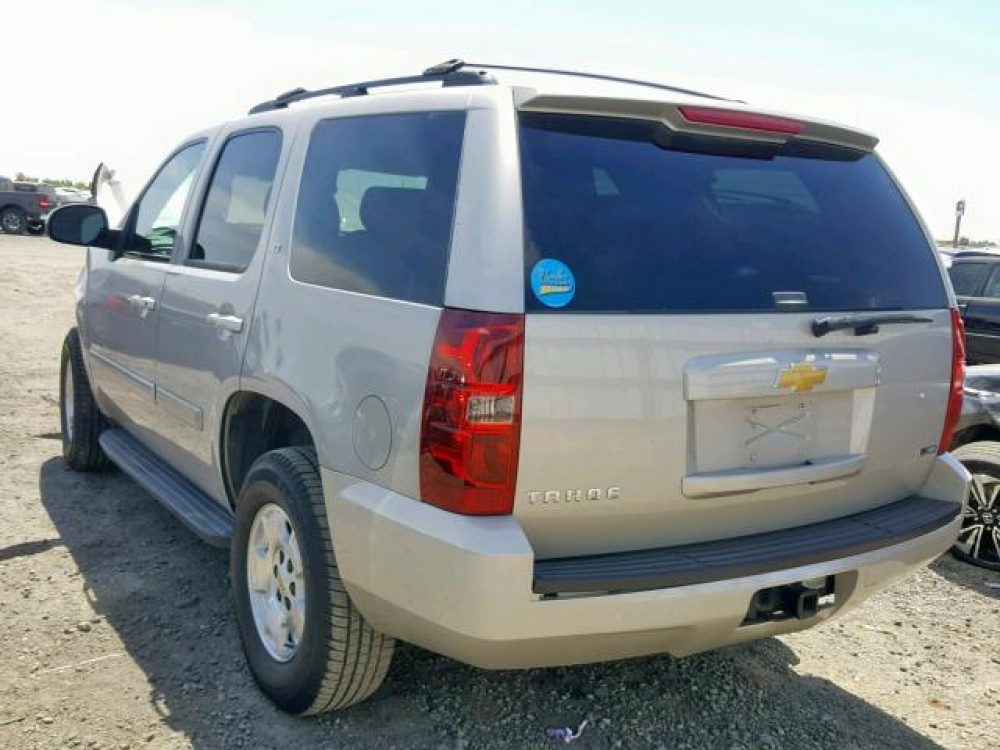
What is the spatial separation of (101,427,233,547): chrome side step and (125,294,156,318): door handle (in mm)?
721

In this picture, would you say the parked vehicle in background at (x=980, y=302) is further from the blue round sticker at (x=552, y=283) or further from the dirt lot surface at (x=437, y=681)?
the blue round sticker at (x=552, y=283)

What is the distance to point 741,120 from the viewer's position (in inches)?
102

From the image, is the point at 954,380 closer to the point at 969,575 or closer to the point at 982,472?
the point at 982,472

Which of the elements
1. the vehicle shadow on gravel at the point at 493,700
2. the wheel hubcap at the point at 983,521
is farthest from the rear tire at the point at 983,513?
the vehicle shadow on gravel at the point at 493,700

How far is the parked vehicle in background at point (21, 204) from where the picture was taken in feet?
88.9

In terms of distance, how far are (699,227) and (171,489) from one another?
258 centimetres

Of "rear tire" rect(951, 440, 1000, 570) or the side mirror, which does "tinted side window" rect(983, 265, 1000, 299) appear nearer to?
"rear tire" rect(951, 440, 1000, 570)

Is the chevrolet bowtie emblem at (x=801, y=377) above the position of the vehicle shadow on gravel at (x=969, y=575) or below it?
above

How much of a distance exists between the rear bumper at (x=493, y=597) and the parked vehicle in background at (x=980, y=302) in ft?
21.3

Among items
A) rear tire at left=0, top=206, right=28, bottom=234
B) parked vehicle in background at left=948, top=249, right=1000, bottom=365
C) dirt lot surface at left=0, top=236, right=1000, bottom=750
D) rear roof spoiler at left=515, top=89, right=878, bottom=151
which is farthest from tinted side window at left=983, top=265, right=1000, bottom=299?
rear tire at left=0, top=206, right=28, bottom=234

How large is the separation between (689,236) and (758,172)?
0.42 meters

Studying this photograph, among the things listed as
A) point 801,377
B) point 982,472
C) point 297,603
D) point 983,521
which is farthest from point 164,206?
point 983,521

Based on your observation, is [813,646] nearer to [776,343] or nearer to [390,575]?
[776,343]

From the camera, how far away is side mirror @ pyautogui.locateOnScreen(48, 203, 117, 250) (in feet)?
14.3
